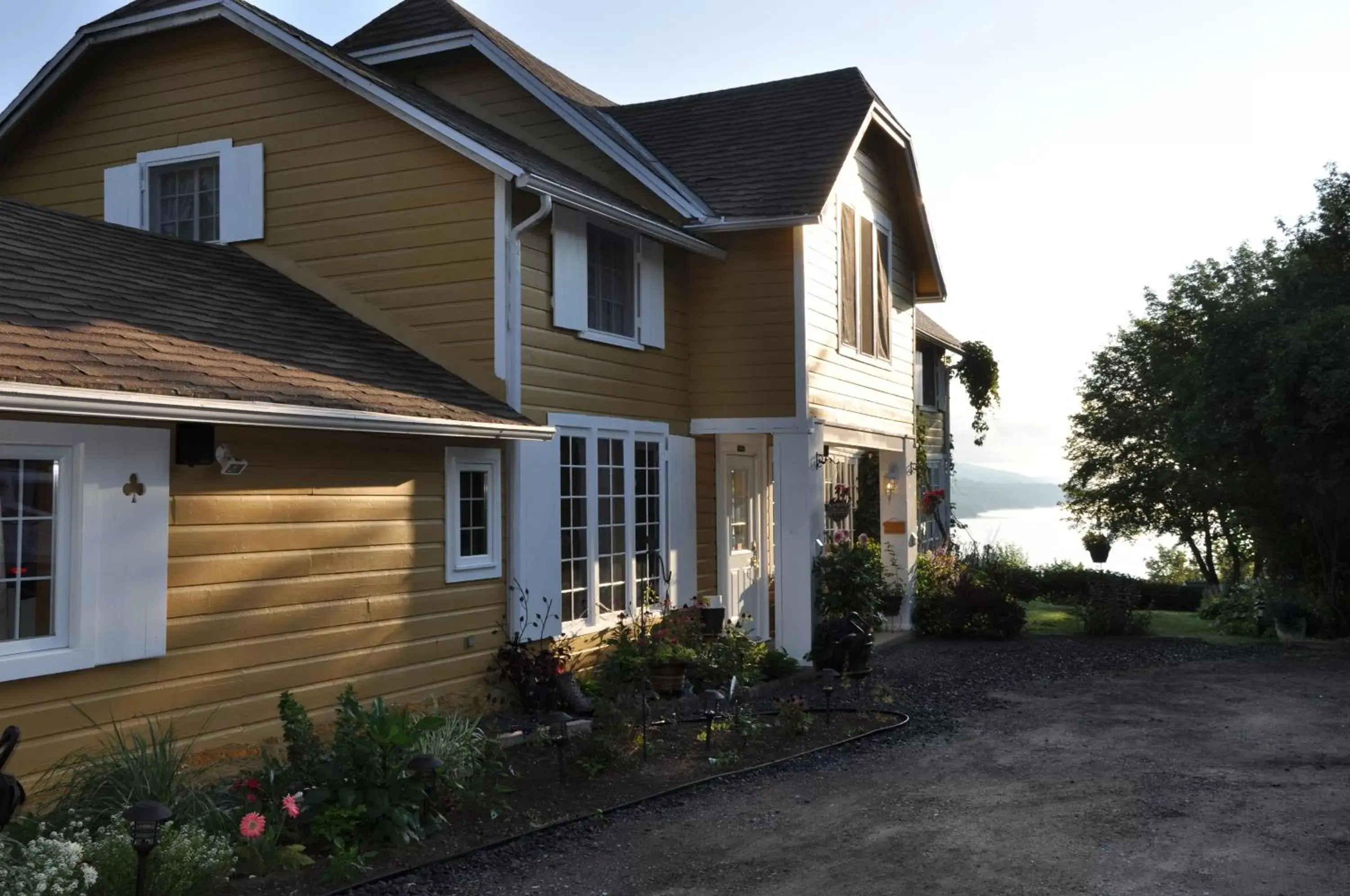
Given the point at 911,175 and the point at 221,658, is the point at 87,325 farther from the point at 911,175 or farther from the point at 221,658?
the point at 911,175

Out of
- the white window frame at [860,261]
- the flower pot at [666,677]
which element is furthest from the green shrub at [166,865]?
the white window frame at [860,261]

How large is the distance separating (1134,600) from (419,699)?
40.0 feet

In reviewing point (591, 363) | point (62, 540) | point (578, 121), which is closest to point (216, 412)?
point (62, 540)

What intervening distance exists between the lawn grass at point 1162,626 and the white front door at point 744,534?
15.9ft

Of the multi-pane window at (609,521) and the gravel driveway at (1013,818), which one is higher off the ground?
the multi-pane window at (609,521)

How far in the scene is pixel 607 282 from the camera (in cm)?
1231

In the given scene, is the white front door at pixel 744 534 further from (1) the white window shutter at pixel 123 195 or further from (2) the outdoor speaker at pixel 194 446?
(2) the outdoor speaker at pixel 194 446

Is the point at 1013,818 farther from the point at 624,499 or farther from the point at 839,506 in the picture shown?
the point at 839,506

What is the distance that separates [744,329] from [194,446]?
23.4 feet

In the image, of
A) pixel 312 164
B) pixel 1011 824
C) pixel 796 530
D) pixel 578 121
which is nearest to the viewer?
pixel 1011 824

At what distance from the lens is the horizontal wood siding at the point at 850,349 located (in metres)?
13.6

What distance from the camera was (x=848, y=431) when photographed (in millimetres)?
14844

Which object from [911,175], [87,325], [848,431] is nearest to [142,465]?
[87,325]

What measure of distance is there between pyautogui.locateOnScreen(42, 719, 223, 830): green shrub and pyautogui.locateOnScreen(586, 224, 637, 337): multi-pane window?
611 cm
